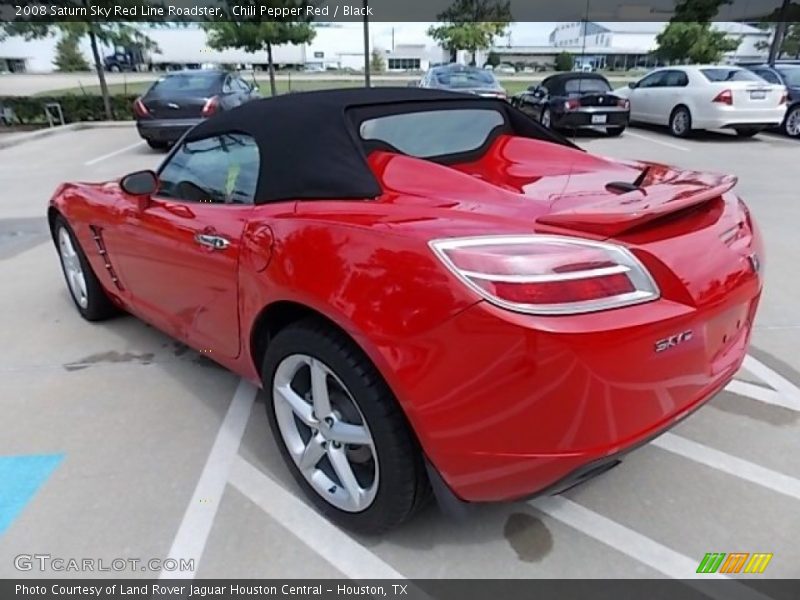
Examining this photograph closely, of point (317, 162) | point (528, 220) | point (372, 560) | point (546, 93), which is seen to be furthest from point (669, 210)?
point (546, 93)

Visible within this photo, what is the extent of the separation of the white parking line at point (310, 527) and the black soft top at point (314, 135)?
1164mm

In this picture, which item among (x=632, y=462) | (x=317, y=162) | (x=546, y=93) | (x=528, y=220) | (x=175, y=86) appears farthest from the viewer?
(x=546, y=93)

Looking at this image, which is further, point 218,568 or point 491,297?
point 218,568

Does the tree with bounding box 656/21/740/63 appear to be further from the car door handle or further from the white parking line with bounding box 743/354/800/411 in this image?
the car door handle

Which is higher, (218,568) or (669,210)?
(669,210)

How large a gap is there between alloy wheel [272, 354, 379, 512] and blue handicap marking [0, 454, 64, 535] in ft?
3.54

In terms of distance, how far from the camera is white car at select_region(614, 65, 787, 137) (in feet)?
37.7

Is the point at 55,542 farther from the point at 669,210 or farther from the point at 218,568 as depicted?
the point at 669,210

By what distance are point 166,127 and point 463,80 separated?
6.51 metres

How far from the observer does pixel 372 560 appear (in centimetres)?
201

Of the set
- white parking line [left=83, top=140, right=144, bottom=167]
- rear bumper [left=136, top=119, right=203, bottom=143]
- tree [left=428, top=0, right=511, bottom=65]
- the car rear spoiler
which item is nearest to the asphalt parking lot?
the car rear spoiler

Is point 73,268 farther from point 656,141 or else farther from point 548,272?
point 656,141

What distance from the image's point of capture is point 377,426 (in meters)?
1.81

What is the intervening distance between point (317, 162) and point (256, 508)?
1356 mm
